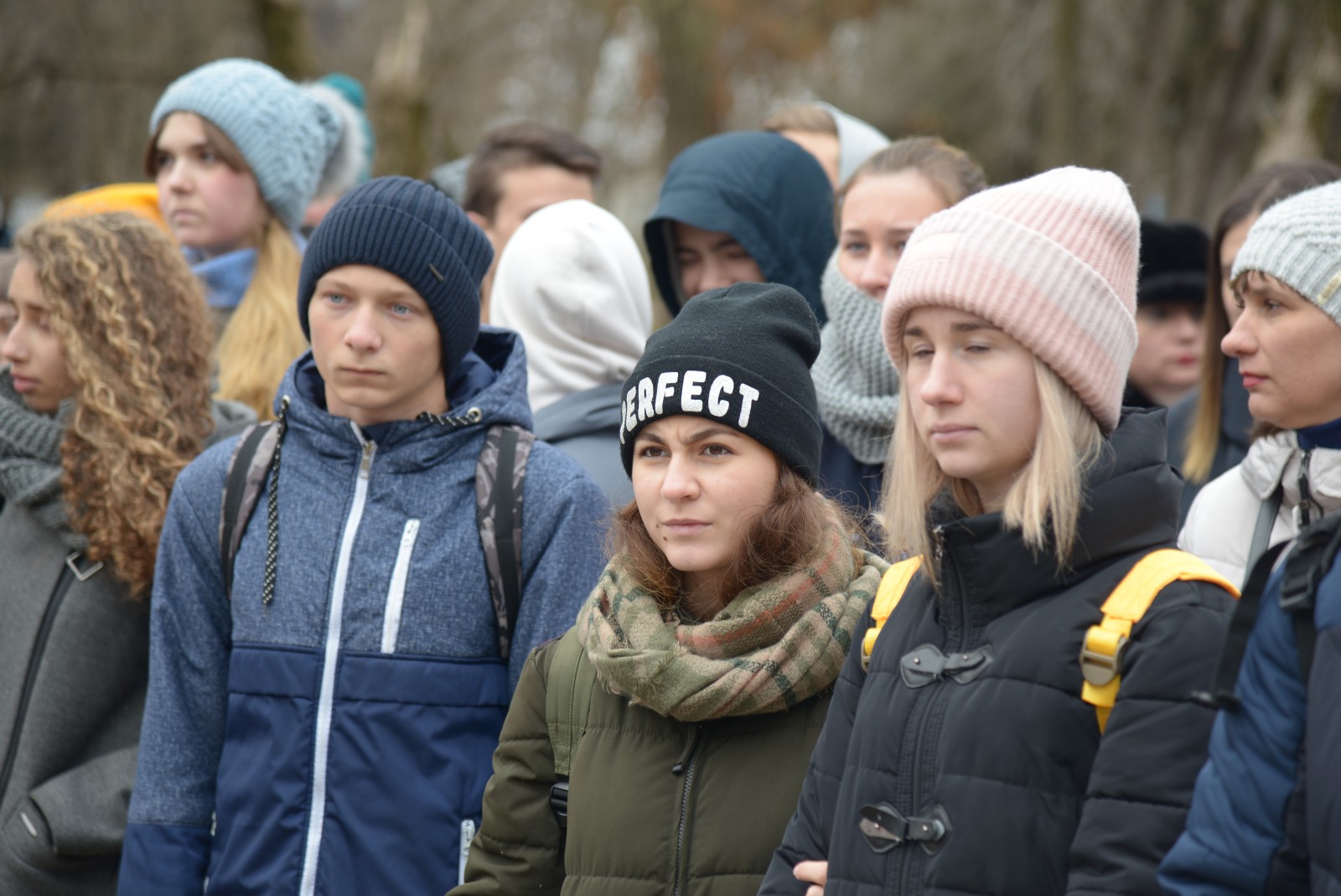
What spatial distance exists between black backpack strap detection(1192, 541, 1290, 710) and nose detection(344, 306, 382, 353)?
6.82 feet

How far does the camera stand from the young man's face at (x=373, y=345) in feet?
11.6

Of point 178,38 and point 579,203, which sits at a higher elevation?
point 178,38

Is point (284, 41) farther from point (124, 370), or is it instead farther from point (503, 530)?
point (503, 530)

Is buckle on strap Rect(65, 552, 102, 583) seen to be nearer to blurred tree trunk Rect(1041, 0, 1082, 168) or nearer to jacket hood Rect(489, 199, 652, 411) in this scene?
jacket hood Rect(489, 199, 652, 411)

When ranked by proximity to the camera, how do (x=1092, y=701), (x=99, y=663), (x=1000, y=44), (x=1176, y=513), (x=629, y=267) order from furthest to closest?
(x=1000, y=44), (x=629, y=267), (x=99, y=663), (x=1176, y=513), (x=1092, y=701)

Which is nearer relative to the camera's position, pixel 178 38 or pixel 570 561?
pixel 570 561

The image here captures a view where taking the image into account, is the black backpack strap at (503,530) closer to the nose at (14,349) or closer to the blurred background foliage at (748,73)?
the nose at (14,349)

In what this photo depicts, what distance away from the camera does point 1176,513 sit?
2.47m

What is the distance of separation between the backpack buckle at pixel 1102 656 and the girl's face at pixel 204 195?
4127 millimetres

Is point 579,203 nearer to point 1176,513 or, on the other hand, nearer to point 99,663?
point 99,663

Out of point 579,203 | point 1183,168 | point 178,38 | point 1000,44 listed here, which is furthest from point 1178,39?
point 579,203

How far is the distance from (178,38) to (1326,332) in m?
8.72

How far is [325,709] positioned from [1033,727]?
167 cm

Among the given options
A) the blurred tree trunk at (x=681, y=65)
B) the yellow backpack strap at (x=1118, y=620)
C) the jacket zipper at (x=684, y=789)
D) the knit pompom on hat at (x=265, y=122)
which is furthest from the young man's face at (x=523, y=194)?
the blurred tree trunk at (x=681, y=65)
